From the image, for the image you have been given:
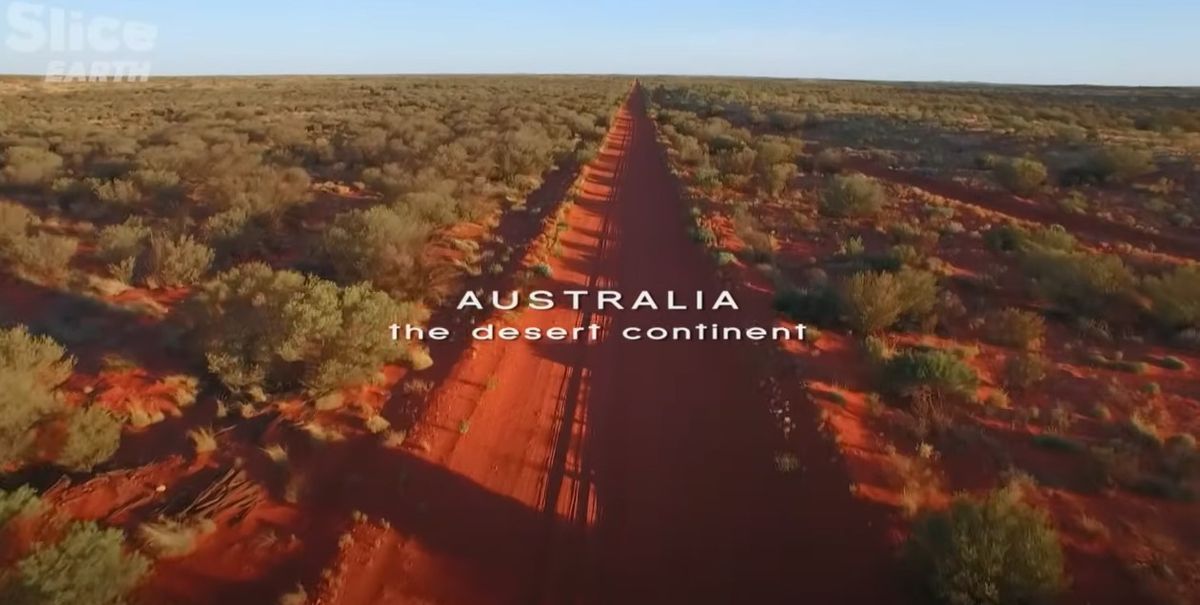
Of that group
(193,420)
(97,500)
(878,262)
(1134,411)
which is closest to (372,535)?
(97,500)

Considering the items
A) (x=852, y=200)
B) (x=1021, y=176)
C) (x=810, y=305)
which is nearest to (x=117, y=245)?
(x=810, y=305)

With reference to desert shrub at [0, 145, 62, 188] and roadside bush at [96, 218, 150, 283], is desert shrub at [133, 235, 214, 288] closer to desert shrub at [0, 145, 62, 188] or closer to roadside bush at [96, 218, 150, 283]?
roadside bush at [96, 218, 150, 283]

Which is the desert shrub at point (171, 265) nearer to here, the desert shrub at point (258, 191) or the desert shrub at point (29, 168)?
the desert shrub at point (258, 191)

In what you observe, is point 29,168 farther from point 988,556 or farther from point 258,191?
point 988,556

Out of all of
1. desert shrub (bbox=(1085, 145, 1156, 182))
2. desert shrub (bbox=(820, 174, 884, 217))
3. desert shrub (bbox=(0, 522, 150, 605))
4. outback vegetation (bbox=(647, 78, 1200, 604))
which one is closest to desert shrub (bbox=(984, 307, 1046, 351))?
outback vegetation (bbox=(647, 78, 1200, 604))

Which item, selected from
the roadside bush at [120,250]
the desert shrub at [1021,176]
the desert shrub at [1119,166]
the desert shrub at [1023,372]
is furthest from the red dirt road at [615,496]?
the desert shrub at [1119,166]

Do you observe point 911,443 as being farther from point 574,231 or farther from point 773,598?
point 574,231

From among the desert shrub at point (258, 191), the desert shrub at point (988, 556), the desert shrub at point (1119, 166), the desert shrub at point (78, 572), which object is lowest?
the desert shrub at point (78, 572)
